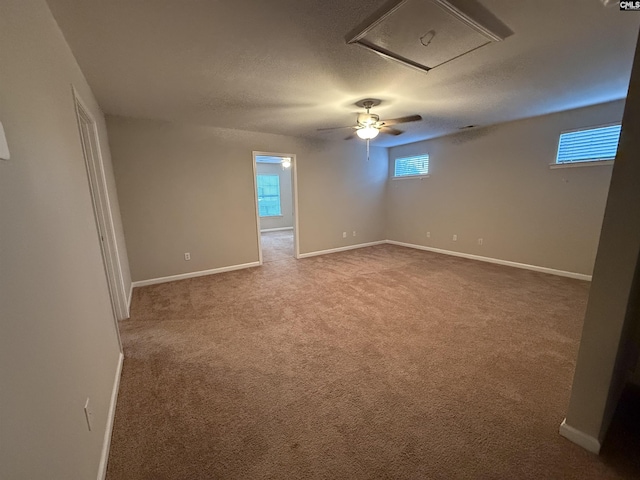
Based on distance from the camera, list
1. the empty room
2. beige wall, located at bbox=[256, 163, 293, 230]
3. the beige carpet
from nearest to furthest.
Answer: the empty room → the beige carpet → beige wall, located at bbox=[256, 163, 293, 230]

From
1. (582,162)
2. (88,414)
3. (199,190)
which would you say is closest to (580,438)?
(88,414)

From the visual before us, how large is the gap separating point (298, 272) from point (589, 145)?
4.57 metres

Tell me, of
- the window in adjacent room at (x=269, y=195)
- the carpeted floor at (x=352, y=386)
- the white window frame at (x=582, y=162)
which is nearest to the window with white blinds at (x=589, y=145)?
the white window frame at (x=582, y=162)

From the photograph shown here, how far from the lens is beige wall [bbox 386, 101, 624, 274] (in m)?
3.60

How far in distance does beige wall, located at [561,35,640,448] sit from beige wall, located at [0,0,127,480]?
225 cm

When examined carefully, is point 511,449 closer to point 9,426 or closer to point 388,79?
point 9,426

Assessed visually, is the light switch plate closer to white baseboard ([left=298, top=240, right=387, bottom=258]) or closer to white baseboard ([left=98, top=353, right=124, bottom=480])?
white baseboard ([left=98, top=353, right=124, bottom=480])

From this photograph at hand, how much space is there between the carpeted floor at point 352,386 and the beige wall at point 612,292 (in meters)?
0.25

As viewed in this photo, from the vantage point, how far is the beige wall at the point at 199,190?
3590 millimetres

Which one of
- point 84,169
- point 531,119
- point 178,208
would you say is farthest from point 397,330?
point 531,119

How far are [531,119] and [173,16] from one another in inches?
190

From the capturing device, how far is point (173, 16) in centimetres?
155

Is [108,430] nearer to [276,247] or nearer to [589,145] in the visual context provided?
[276,247]

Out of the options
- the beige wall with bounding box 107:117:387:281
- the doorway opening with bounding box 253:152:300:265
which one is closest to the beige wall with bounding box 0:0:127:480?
the beige wall with bounding box 107:117:387:281
